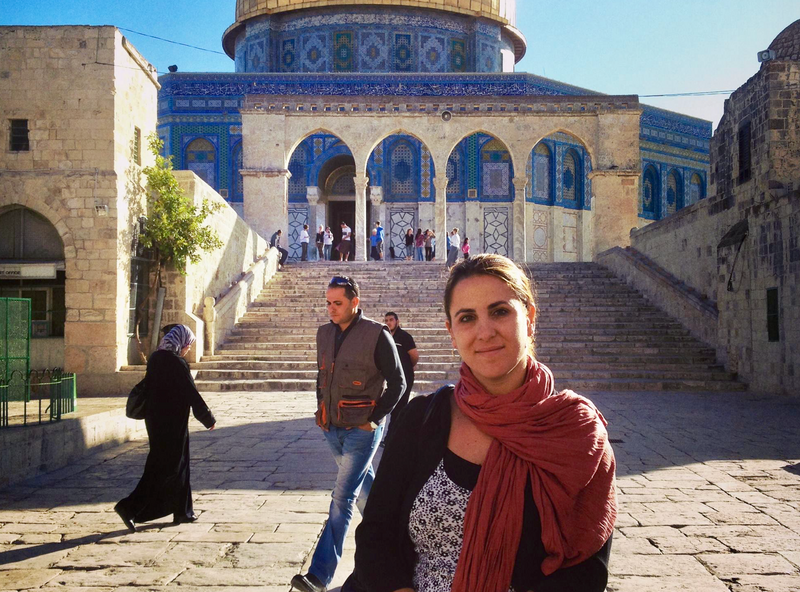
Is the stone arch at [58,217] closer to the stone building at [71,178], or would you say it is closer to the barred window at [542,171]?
the stone building at [71,178]

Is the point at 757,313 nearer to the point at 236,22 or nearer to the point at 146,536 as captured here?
the point at 146,536

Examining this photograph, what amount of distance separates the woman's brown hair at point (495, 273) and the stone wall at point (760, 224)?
10.9 metres

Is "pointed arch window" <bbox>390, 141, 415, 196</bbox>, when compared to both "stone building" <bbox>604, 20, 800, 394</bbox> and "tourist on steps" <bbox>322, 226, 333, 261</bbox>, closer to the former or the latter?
"tourist on steps" <bbox>322, 226, 333, 261</bbox>

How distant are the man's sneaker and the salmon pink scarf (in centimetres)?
192

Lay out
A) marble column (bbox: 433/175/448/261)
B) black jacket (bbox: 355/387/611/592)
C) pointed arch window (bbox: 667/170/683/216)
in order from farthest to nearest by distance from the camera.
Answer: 1. pointed arch window (bbox: 667/170/683/216)
2. marble column (bbox: 433/175/448/261)
3. black jacket (bbox: 355/387/611/592)

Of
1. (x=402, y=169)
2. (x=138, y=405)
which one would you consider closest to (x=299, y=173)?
(x=402, y=169)

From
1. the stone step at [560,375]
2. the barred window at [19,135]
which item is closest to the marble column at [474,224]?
the stone step at [560,375]

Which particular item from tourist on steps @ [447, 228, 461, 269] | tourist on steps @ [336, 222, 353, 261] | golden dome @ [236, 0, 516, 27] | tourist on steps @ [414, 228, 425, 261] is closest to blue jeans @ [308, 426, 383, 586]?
tourist on steps @ [447, 228, 461, 269]

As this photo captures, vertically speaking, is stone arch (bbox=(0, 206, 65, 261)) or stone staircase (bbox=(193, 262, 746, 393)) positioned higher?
stone arch (bbox=(0, 206, 65, 261))

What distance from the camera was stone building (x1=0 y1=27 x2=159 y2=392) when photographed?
12.8m

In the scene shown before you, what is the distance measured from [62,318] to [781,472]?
1166cm

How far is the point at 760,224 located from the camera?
1270 centimetres

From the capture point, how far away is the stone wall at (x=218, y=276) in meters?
14.2

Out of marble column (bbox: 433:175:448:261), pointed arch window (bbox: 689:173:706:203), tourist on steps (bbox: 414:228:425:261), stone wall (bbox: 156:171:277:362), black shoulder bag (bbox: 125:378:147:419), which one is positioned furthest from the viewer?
pointed arch window (bbox: 689:173:706:203)
